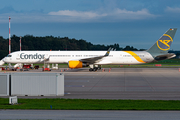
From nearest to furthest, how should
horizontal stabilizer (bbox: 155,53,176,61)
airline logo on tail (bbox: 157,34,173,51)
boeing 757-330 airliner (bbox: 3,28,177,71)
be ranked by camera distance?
horizontal stabilizer (bbox: 155,53,176,61) → boeing 757-330 airliner (bbox: 3,28,177,71) → airline logo on tail (bbox: 157,34,173,51)

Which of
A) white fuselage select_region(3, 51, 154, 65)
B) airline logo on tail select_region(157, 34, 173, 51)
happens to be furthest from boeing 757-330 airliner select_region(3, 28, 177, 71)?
airline logo on tail select_region(157, 34, 173, 51)

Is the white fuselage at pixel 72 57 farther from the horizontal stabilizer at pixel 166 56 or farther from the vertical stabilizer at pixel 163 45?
the vertical stabilizer at pixel 163 45

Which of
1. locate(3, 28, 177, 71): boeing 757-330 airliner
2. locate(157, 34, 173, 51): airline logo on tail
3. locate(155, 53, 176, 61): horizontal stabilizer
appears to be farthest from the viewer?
locate(157, 34, 173, 51): airline logo on tail

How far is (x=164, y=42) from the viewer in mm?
49125

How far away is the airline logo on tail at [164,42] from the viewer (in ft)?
160

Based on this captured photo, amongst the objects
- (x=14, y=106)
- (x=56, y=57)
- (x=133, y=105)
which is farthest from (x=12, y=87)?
(x=56, y=57)

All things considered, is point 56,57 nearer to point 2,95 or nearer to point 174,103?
point 2,95

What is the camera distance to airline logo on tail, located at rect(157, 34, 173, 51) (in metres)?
48.8

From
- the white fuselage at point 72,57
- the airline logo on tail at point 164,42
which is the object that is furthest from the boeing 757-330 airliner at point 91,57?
the airline logo on tail at point 164,42

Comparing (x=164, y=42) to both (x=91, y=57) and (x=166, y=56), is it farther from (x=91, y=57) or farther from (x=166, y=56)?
(x=91, y=57)

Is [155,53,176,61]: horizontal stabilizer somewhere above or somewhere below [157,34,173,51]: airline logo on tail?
below

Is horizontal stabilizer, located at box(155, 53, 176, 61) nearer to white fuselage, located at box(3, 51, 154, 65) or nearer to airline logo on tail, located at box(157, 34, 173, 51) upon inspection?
white fuselage, located at box(3, 51, 154, 65)

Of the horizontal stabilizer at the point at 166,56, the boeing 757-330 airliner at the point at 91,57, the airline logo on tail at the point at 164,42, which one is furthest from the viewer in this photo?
the airline logo on tail at the point at 164,42

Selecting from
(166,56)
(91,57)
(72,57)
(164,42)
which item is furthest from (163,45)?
(72,57)
